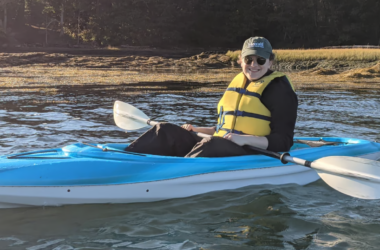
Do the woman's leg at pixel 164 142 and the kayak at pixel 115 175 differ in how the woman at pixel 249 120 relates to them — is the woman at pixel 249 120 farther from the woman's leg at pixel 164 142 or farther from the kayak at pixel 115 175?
the kayak at pixel 115 175

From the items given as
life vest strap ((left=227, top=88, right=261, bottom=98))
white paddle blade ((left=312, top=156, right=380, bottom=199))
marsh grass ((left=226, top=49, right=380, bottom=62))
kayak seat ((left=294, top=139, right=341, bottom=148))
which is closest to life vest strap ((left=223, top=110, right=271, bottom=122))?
life vest strap ((left=227, top=88, right=261, bottom=98))

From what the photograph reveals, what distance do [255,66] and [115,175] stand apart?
1.50 meters

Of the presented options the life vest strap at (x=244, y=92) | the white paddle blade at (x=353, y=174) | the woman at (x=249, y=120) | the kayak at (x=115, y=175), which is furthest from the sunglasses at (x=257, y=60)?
the white paddle blade at (x=353, y=174)

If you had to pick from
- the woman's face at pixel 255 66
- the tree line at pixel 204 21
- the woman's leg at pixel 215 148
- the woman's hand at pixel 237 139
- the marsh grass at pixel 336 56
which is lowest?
the woman's leg at pixel 215 148

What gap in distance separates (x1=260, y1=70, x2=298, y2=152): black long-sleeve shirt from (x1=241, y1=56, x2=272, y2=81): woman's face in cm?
15

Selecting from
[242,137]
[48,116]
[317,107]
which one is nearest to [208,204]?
[242,137]

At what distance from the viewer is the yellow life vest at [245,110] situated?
3.78 metres

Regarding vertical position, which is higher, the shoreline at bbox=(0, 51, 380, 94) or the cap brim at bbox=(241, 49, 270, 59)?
the cap brim at bbox=(241, 49, 270, 59)

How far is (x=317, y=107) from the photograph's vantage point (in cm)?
958

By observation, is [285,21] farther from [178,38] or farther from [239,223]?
[239,223]

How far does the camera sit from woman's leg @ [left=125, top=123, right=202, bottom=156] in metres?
3.93

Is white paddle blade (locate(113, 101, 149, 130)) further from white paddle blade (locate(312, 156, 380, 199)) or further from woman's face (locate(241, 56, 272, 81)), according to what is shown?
white paddle blade (locate(312, 156, 380, 199))

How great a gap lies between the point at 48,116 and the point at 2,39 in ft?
124

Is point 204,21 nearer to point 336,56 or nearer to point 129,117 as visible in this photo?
point 336,56
